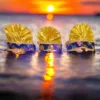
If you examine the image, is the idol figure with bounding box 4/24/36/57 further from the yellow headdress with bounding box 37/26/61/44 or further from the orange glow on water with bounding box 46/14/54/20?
the orange glow on water with bounding box 46/14/54/20

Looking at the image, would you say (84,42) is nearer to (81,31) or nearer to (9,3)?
(81,31)

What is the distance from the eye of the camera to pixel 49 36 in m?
1.67

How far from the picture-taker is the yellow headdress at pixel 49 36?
1.66 metres

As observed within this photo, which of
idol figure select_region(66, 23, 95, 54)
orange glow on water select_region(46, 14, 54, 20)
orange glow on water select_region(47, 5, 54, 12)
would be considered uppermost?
orange glow on water select_region(47, 5, 54, 12)

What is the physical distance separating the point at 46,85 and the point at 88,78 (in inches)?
6.7

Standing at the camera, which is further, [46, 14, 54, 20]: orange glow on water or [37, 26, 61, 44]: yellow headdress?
[46, 14, 54, 20]: orange glow on water

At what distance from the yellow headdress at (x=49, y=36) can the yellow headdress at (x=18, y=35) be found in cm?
8

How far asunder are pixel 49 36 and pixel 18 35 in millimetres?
211

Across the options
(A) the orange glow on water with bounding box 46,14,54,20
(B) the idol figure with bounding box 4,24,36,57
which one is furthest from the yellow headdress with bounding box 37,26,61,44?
(A) the orange glow on water with bounding box 46,14,54,20

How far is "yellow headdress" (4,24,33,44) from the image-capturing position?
1.63m

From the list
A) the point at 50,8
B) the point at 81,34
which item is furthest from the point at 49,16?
the point at 81,34

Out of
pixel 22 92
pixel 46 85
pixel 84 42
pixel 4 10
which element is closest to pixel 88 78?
pixel 46 85

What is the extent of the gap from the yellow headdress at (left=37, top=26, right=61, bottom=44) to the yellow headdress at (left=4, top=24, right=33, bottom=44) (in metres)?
0.08

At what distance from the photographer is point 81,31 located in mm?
1696
